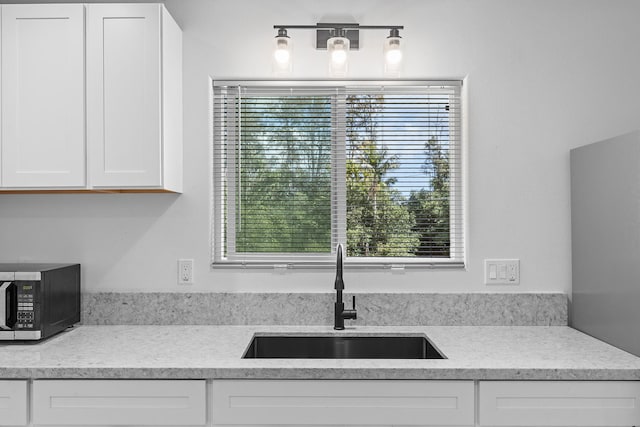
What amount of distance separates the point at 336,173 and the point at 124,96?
0.95m

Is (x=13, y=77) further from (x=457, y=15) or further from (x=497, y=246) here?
(x=497, y=246)

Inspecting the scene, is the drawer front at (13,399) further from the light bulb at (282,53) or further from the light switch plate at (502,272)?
the light switch plate at (502,272)

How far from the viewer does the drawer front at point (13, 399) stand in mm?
1610

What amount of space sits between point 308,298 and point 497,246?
870 millimetres

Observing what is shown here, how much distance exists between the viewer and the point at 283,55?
2158 millimetres

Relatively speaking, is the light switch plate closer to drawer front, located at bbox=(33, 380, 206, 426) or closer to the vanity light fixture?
the vanity light fixture

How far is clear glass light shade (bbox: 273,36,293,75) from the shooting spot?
7.07 ft

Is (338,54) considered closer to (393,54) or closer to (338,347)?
(393,54)

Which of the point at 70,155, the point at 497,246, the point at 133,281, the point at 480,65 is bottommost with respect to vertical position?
the point at 133,281

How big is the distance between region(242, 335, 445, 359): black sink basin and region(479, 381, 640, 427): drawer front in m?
0.49

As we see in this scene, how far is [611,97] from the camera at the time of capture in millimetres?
2268

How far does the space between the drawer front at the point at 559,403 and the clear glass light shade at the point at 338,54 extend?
1.33 meters

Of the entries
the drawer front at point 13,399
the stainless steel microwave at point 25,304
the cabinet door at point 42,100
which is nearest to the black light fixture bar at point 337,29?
the cabinet door at point 42,100

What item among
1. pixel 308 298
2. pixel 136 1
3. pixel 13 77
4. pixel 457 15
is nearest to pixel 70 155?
pixel 13 77
